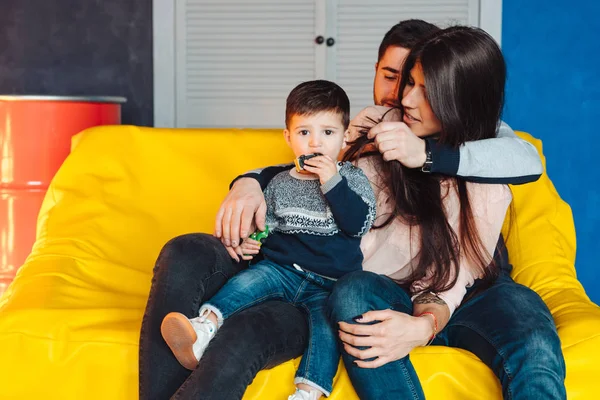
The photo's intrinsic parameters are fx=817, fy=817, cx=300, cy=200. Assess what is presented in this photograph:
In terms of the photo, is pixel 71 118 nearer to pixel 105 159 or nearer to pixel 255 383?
pixel 105 159

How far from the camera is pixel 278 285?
1.64 meters

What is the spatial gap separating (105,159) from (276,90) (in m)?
1.27

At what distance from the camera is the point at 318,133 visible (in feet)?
5.37

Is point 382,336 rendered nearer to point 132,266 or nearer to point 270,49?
point 132,266

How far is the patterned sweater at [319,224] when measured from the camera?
1.63 m

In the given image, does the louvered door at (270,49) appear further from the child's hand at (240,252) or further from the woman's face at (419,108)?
the child's hand at (240,252)

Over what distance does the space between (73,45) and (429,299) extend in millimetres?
2343

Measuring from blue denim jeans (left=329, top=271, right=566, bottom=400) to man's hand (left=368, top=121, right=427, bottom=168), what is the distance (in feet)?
0.79

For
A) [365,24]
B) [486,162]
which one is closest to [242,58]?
[365,24]

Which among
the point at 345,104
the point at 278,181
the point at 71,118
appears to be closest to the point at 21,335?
the point at 278,181

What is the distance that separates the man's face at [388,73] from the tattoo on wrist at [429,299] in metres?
0.60

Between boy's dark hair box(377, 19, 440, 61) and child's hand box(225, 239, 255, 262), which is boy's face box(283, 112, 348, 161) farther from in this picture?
boy's dark hair box(377, 19, 440, 61)

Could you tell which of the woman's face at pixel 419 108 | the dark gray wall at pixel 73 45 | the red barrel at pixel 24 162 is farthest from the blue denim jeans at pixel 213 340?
the dark gray wall at pixel 73 45

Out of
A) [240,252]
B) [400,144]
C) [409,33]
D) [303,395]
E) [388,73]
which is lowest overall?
[303,395]
